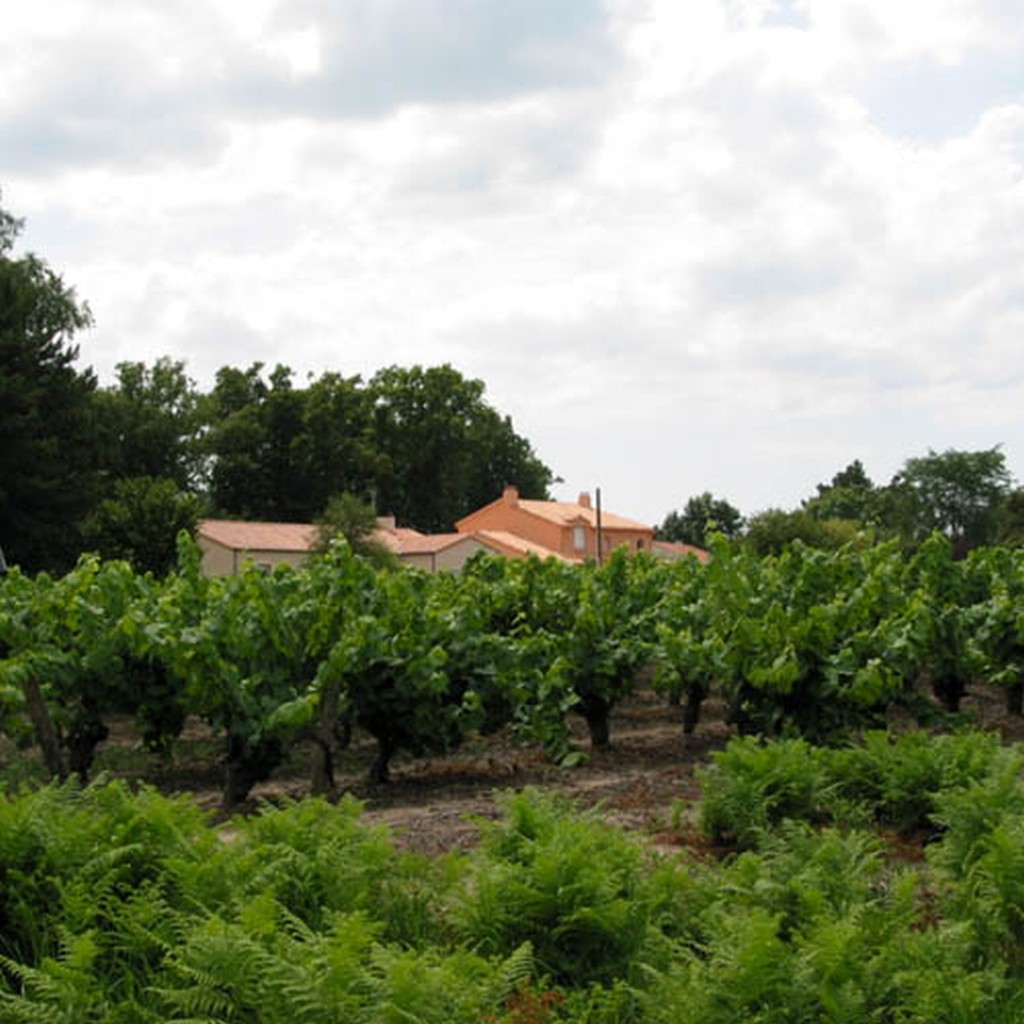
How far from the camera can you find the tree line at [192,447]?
37125mm

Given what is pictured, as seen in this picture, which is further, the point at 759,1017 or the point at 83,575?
the point at 83,575

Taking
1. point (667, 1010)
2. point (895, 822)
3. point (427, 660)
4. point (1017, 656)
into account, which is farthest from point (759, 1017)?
point (1017, 656)

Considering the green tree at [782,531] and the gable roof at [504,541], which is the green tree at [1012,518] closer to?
the green tree at [782,531]

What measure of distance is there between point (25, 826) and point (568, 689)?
6247 mm

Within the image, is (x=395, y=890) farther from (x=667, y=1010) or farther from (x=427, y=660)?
(x=427, y=660)

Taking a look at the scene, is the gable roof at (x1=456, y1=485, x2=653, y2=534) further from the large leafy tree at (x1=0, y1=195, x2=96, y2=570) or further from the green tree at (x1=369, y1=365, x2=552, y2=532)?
the large leafy tree at (x1=0, y1=195, x2=96, y2=570)

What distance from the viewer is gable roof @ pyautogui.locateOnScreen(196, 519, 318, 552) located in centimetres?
5241

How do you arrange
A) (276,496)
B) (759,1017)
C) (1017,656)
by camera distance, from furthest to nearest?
(276,496), (1017,656), (759,1017)

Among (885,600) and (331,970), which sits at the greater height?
(885,600)

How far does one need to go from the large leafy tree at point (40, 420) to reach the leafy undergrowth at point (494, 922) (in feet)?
107

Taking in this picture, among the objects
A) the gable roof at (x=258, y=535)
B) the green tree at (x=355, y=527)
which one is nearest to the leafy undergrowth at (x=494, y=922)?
the green tree at (x=355, y=527)

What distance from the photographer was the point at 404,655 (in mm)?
10531

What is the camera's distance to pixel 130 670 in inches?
423

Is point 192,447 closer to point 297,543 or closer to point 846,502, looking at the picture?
point 297,543
